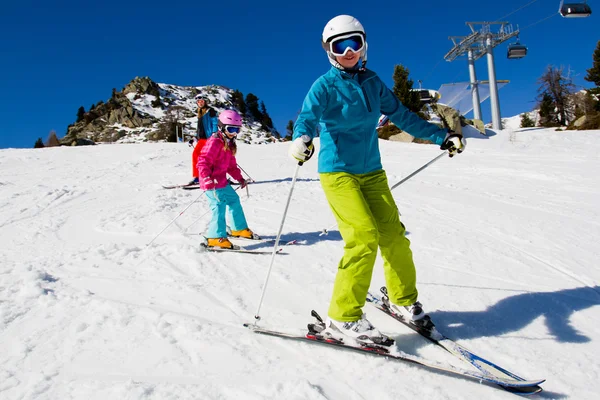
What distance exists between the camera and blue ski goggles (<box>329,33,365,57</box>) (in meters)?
2.73

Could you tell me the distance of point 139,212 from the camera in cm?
700

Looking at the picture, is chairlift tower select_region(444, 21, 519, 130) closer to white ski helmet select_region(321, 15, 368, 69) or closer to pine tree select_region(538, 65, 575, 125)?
pine tree select_region(538, 65, 575, 125)

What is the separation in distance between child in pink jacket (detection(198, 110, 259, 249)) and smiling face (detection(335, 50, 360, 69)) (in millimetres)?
2448

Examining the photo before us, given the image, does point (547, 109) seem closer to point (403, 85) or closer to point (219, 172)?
point (403, 85)

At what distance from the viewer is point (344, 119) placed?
9.02 feet

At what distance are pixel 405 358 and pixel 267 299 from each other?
4.60ft

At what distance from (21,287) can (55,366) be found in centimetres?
152

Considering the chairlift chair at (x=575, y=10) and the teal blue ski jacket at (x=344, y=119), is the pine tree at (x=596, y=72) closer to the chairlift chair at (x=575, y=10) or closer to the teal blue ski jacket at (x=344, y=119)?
the chairlift chair at (x=575, y=10)

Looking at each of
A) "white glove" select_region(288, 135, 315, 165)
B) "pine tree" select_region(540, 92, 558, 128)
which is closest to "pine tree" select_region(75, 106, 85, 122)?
"pine tree" select_region(540, 92, 558, 128)

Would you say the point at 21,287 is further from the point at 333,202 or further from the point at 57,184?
the point at 57,184

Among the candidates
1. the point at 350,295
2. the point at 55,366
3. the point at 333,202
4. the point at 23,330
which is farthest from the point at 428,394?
the point at 23,330

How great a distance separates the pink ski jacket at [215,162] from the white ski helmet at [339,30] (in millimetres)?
2543

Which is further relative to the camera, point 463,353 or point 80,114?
point 80,114

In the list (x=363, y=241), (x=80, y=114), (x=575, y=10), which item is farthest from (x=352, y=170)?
(x=80, y=114)
